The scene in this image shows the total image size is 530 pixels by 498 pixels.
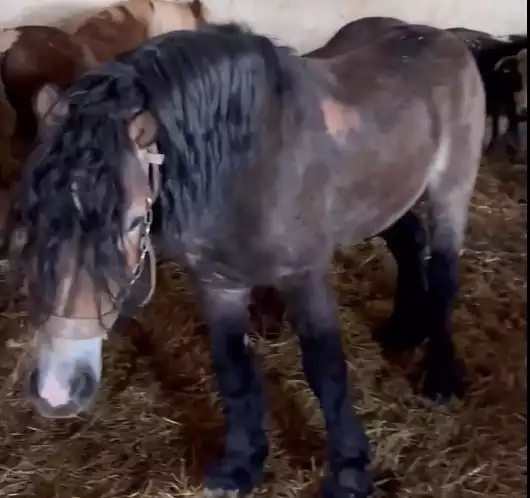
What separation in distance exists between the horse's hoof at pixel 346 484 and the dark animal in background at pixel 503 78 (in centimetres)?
142

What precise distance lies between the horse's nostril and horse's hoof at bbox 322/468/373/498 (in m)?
0.52

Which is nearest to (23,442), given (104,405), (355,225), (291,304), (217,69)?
(104,405)

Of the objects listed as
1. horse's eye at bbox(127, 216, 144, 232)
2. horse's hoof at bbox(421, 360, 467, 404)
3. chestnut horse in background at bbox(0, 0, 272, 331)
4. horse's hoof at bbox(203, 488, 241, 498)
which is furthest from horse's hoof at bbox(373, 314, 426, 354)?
horse's eye at bbox(127, 216, 144, 232)

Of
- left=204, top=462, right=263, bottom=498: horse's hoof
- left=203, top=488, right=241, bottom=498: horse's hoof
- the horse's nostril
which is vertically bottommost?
left=203, top=488, right=241, bottom=498: horse's hoof

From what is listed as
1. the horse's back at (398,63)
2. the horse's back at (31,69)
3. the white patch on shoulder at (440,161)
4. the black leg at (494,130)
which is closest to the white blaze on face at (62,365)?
the horse's back at (398,63)

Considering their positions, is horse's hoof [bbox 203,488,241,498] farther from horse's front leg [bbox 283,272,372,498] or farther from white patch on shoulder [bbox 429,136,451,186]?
white patch on shoulder [bbox 429,136,451,186]

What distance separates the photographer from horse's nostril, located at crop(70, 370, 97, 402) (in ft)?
4.00

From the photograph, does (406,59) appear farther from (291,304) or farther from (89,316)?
(89,316)

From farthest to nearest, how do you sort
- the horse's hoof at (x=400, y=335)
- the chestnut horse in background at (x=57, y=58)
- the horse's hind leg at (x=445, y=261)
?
the chestnut horse in background at (x=57, y=58) → the horse's hoof at (x=400, y=335) → the horse's hind leg at (x=445, y=261)

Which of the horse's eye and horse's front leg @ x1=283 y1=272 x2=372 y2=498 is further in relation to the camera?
horse's front leg @ x1=283 y1=272 x2=372 y2=498

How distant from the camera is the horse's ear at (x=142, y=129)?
42.2 inches

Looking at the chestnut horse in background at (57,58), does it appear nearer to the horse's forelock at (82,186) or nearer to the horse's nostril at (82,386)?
the horse's nostril at (82,386)

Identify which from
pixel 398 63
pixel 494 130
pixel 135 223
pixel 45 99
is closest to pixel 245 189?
pixel 135 223

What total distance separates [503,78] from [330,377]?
1457 mm
